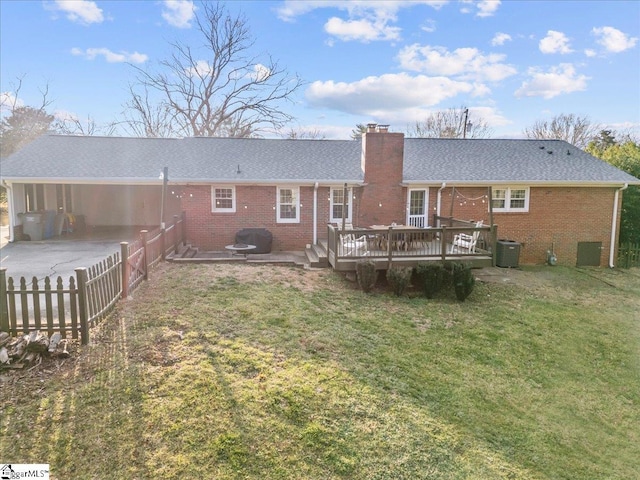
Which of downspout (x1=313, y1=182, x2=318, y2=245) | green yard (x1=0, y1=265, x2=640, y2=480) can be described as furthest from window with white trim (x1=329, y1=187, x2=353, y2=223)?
green yard (x1=0, y1=265, x2=640, y2=480)

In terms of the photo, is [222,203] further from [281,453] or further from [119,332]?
[281,453]

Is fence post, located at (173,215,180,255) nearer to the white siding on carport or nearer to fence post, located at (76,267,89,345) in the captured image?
the white siding on carport

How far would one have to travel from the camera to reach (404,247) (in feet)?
37.5

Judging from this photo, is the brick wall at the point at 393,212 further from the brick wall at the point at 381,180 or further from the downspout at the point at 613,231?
the downspout at the point at 613,231

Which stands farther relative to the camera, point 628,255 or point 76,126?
point 76,126

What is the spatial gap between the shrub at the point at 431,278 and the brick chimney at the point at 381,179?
4176mm

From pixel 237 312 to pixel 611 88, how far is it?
63.8 ft

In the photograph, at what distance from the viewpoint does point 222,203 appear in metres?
14.4

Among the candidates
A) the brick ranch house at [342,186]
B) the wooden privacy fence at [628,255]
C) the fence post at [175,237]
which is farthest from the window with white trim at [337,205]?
the wooden privacy fence at [628,255]

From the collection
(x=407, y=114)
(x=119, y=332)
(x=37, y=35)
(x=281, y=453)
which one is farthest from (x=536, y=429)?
(x=407, y=114)

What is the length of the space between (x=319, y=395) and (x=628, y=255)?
16160mm

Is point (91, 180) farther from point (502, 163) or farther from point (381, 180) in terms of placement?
point (502, 163)

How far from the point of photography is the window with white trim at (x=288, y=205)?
14.5 metres

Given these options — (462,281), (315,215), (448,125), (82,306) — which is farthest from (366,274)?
(448,125)
